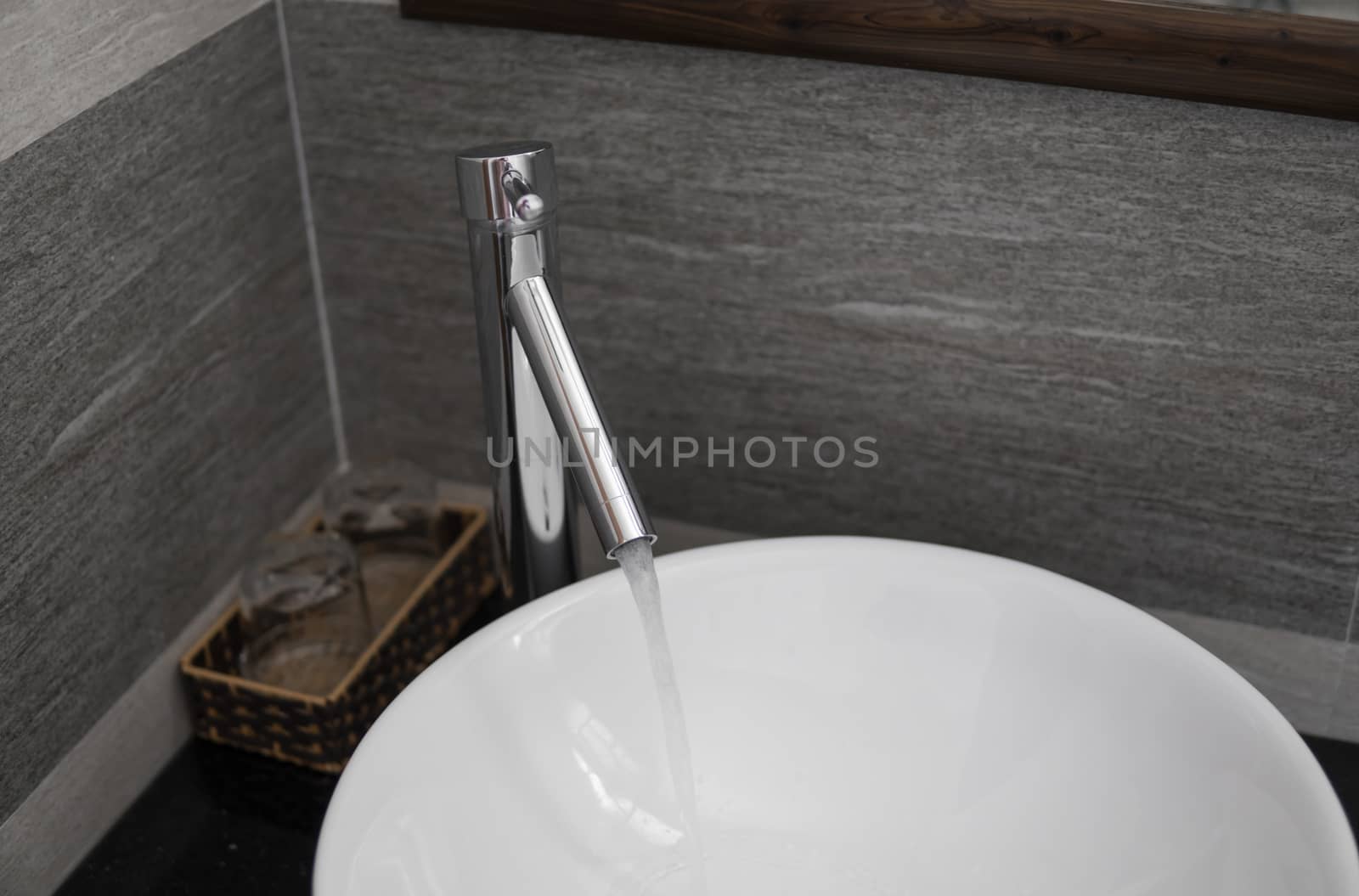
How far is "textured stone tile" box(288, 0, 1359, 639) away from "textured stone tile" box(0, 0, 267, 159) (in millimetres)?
141

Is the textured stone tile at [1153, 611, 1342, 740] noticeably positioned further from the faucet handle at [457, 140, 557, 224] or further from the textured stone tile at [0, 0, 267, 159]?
the textured stone tile at [0, 0, 267, 159]

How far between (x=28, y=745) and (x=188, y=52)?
47 centimetres

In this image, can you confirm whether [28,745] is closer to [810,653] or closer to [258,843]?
[258,843]

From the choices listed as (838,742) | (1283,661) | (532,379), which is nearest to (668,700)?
(838,742)

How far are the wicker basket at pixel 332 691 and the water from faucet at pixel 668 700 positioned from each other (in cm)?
24

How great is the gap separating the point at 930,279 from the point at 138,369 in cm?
54

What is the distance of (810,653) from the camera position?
904 mm

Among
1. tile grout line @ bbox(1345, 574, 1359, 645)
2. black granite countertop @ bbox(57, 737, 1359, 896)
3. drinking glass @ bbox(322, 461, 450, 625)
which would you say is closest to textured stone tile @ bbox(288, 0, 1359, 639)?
tile grout line @ bbox(1345, 574, 1359, 645)

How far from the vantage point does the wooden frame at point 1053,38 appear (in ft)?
2.66

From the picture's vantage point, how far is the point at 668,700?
0.87 meters

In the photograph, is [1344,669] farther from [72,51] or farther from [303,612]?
[72,51]

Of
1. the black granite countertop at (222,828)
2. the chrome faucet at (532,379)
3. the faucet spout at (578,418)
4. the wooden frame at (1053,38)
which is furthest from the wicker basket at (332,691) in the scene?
the wooden frame at (1053,38)

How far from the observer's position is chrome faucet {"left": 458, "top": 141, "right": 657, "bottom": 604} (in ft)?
2.49

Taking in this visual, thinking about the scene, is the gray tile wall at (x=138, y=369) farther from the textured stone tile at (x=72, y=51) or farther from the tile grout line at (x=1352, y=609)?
the tile grout line at (x=1352, y=609)
